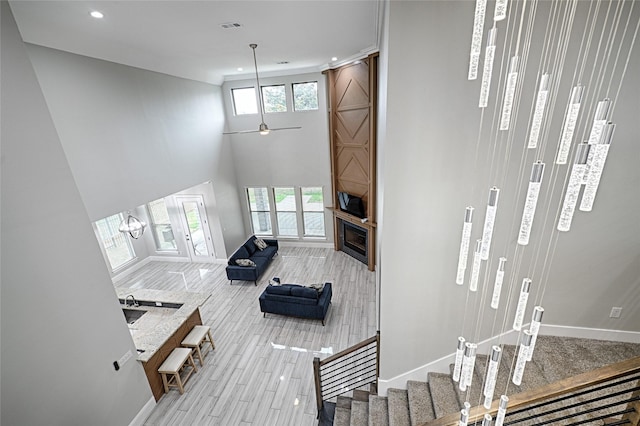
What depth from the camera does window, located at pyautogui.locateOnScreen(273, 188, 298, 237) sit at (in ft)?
31.4

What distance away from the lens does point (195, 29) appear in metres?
4.20

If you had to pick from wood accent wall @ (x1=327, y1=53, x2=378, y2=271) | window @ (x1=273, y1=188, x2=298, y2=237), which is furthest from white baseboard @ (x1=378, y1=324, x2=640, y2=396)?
window @ (x1=273, y1=188, x2=298, y2=237)

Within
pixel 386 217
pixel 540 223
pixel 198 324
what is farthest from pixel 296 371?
pixel 540 223

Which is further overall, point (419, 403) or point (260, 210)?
point (260, 210)

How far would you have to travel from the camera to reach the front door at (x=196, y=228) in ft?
28.1

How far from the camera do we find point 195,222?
29.3ft

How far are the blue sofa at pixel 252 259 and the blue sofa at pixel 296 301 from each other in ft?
5.10

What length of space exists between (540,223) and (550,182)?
1.50 feet

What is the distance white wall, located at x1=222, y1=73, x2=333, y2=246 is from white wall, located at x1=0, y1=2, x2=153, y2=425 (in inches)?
239

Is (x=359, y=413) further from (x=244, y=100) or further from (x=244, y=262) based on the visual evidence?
(x=244, y=100)

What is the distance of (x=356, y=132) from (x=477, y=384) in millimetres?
5970

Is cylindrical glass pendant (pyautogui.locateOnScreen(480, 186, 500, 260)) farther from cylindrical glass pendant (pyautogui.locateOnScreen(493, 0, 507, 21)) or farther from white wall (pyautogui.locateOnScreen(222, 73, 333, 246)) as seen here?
white wall (pyautogui.locateOnScreen(222, 73, 333, 246))

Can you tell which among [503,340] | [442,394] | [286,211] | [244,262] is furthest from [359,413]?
[286,211]

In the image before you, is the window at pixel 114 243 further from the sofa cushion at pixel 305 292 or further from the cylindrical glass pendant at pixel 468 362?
the cylindrical glass pendant at pixel 468 362
